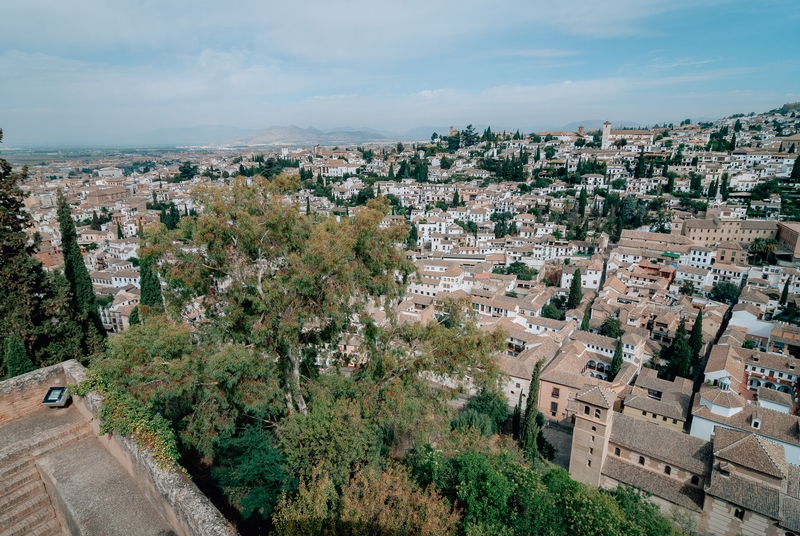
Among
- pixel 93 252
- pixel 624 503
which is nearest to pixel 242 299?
pixel 624 503

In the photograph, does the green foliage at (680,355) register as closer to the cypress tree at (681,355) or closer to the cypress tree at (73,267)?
the cypress tree at (681,355)

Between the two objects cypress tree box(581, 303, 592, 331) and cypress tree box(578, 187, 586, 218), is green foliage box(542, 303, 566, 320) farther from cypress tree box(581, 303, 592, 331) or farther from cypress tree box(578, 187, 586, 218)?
cypress tree box(578, 187, 586, 218)

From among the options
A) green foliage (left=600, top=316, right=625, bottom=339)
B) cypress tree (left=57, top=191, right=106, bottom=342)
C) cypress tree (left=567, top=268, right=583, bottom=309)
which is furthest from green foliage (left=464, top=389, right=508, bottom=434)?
cypress tree (left=567, top=268, right=583, bottom=309)

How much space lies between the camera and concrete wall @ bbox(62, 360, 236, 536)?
4.79 meters

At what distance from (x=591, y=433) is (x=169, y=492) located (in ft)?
46.8

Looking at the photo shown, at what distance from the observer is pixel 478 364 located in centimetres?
854

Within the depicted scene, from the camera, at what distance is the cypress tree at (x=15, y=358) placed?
10906mm

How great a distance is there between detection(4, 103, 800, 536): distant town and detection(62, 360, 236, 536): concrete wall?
10.7ft

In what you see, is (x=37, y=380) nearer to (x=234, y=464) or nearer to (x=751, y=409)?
(x=234, y=464)

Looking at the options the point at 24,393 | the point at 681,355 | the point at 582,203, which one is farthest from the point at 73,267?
the point at 582,203

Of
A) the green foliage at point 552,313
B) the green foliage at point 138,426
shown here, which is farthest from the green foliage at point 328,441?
the green foliage at point 552,313

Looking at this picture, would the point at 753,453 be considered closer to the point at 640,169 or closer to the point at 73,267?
the point at 73,267

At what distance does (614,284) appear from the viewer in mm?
33688

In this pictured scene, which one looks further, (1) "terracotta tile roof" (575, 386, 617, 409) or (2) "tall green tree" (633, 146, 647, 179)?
(2) "tall green tree" (633, 146, 647, 179)
